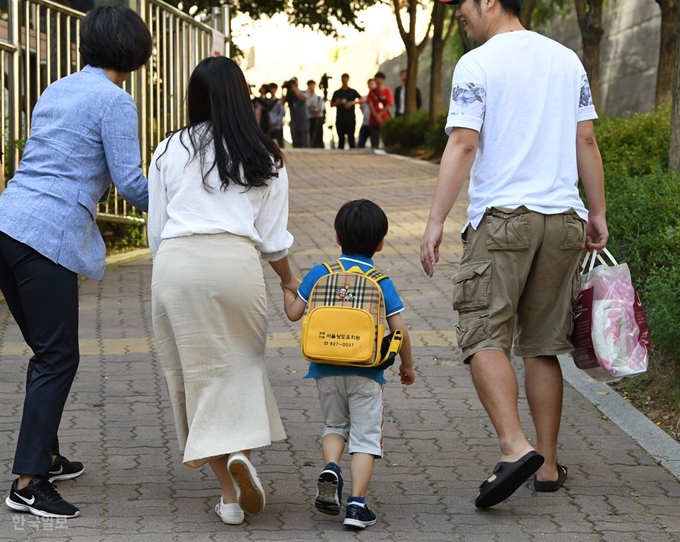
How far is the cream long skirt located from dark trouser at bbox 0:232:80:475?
404 mm

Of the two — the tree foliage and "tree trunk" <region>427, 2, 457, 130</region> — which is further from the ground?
the tree foliage

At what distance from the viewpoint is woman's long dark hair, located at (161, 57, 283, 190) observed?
4023 mm

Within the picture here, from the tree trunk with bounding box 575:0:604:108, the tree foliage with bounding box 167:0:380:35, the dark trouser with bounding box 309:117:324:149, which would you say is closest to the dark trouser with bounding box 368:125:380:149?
the dark trouser with bounding box 309:117:324:149

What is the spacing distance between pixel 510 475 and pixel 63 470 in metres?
1.80

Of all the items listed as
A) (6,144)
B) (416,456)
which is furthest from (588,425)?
(6,144)

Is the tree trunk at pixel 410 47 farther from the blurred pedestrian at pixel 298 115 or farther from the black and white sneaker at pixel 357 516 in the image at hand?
the black and white sneaker at pixel 357 516

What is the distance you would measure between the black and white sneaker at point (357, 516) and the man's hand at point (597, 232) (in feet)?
4.69

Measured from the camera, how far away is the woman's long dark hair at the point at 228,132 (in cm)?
402

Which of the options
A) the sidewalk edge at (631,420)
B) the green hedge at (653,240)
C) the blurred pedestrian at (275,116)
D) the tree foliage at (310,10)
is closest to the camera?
the sidewalk edge at (631,420)

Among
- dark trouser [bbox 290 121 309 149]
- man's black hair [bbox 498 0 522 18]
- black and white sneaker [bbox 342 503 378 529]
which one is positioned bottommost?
dark trouser [bbox 290 121 309 149]

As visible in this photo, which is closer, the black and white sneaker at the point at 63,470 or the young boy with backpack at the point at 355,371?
the young boy with backpack at the point at 355,371

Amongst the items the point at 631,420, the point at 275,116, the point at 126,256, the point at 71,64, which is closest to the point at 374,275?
the point at 631,420

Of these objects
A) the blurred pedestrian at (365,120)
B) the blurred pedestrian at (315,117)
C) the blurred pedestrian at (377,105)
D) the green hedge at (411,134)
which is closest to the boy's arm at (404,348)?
the green hedge at (411,134)

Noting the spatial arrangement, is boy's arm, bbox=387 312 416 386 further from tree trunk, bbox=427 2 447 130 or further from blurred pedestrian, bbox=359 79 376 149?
blurred pedestrian, bbox=359 79 376 149
